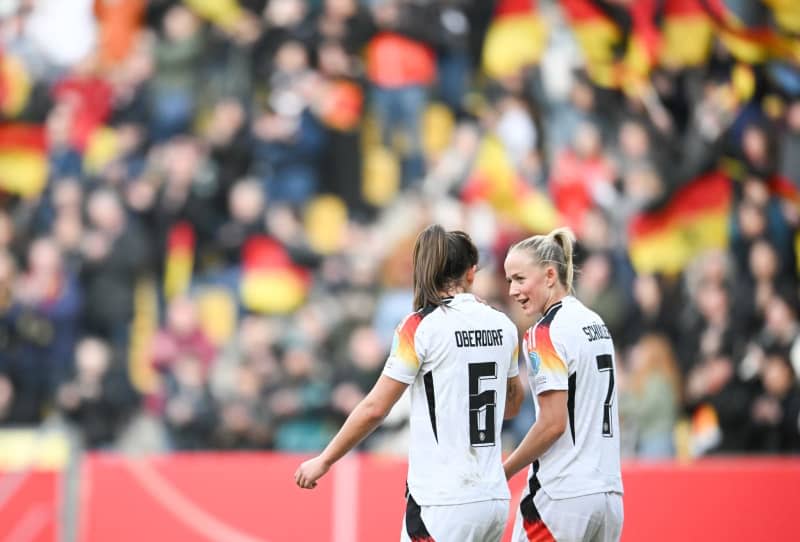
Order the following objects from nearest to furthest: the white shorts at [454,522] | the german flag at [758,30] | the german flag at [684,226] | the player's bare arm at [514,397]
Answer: the white shorts at [454,522], the player's bare arm at [514,397], the german flag at [684,226], the german flag at [758,30]

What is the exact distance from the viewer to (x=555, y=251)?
5199 millimetres

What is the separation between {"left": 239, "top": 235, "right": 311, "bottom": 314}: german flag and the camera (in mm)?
11336

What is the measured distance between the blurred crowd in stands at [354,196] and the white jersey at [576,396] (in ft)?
16.1

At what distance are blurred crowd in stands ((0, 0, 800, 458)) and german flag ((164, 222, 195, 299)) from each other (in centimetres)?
3

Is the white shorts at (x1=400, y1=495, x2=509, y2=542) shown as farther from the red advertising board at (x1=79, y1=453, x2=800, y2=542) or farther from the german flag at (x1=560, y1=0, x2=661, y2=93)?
the german flag at (x1=560, y1=0, x2=661, y2=93)

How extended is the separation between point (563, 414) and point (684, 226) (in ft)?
23.6

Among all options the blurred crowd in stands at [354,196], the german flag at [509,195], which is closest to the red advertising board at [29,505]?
the blurred crowd in stands at [354,196]

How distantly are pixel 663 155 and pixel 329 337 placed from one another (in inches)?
149

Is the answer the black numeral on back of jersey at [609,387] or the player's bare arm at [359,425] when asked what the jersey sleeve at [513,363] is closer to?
the black numeral on back of jersey at [609,387]

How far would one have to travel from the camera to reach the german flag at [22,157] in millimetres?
12383

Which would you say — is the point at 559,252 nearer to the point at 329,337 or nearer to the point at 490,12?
the point at 329,337

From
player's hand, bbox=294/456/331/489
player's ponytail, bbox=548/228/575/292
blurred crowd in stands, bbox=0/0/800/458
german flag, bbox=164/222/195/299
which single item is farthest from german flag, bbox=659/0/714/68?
player's hand, bbox=294/456/331/489

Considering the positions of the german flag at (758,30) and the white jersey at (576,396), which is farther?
the german flag at (758,30)

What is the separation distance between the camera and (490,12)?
12.5 metres
